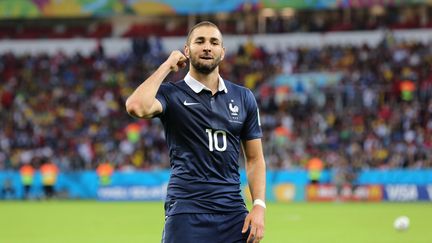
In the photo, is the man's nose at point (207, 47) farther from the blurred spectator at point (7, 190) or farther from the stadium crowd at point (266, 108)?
the blurred spectator at point (7, 190)

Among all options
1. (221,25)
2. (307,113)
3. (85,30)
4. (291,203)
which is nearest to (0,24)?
(85,30)

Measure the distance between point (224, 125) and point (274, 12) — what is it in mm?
33469

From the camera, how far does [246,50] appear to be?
121ft

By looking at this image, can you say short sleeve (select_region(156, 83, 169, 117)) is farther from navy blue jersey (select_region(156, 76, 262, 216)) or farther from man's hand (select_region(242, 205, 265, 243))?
man's hand (select_region(242, 205, 265, 243))

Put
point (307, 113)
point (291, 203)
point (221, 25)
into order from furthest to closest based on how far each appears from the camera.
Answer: point (221, 25)
point (307, 113)
point (291, 203)

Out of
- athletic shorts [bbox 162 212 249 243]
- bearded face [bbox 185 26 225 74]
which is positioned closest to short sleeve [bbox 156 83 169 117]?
bearded face [bbox 185 26 225 74]

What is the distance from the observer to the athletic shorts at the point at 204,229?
519 cm

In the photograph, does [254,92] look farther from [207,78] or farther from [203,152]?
[203,152]

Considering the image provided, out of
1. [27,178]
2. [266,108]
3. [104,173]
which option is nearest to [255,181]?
→ [104,173]

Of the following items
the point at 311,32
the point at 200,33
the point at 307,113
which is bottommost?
the point at 307,113

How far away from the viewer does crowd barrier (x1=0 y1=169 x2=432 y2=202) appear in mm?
26750

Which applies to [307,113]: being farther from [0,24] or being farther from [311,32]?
[0,24]

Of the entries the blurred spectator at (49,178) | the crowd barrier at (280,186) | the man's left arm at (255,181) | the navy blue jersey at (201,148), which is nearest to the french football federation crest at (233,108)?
the navy blue jersey at (201,148)

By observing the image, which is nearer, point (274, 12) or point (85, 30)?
point (274, 12)
